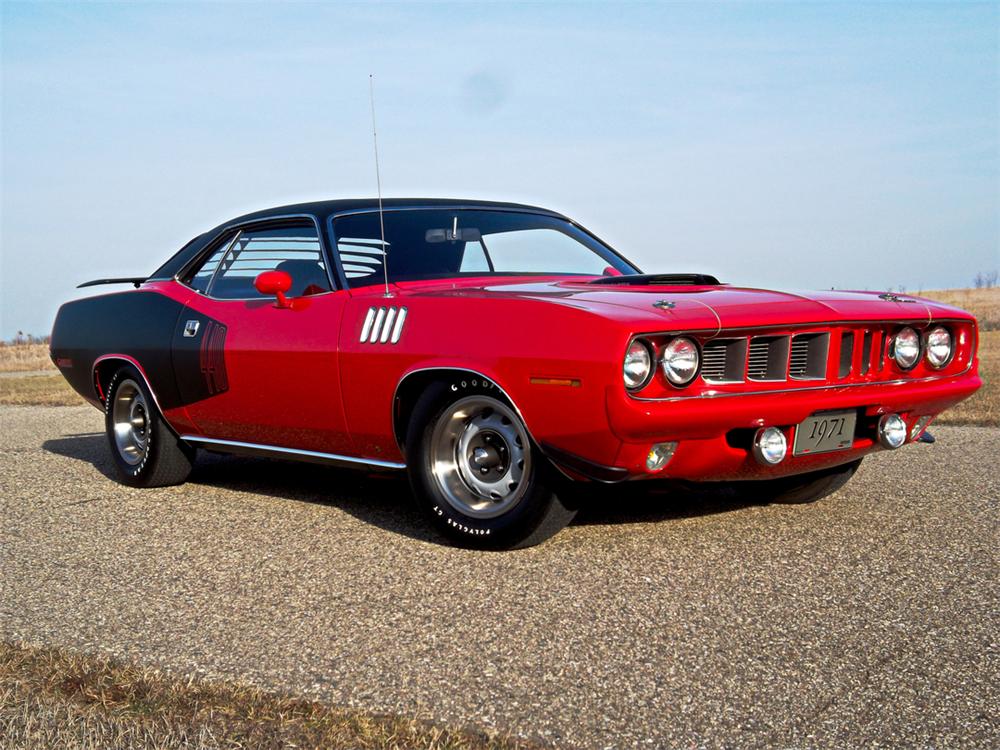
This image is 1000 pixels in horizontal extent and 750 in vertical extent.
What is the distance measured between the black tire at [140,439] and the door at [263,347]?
1.30ft

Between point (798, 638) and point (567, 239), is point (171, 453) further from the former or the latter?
Answer: point (798, 638)

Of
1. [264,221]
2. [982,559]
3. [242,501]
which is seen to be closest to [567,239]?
[264,221]

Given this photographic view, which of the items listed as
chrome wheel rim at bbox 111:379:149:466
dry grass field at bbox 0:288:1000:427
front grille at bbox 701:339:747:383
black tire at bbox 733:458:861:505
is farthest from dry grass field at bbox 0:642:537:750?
dry grass field at bbox 0:288:1000:427

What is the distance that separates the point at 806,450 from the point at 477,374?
4.04 feet

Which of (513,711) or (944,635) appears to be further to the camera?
(944,635)

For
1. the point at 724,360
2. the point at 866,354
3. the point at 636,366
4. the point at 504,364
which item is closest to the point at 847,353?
the point at 866,354

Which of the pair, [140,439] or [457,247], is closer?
[457,247]

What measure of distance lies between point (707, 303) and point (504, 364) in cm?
75

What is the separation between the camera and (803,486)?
507cm

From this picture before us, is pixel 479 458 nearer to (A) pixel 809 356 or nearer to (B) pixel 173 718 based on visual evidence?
(A) pixel 809 356

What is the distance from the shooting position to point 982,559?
4094mm

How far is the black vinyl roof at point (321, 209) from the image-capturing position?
5355 mm

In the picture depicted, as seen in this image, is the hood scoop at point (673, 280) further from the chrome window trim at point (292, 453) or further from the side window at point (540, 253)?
the chrome window trim at point (292, 453)

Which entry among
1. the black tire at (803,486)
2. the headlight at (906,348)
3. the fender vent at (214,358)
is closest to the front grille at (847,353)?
the headlight at (906,348)
